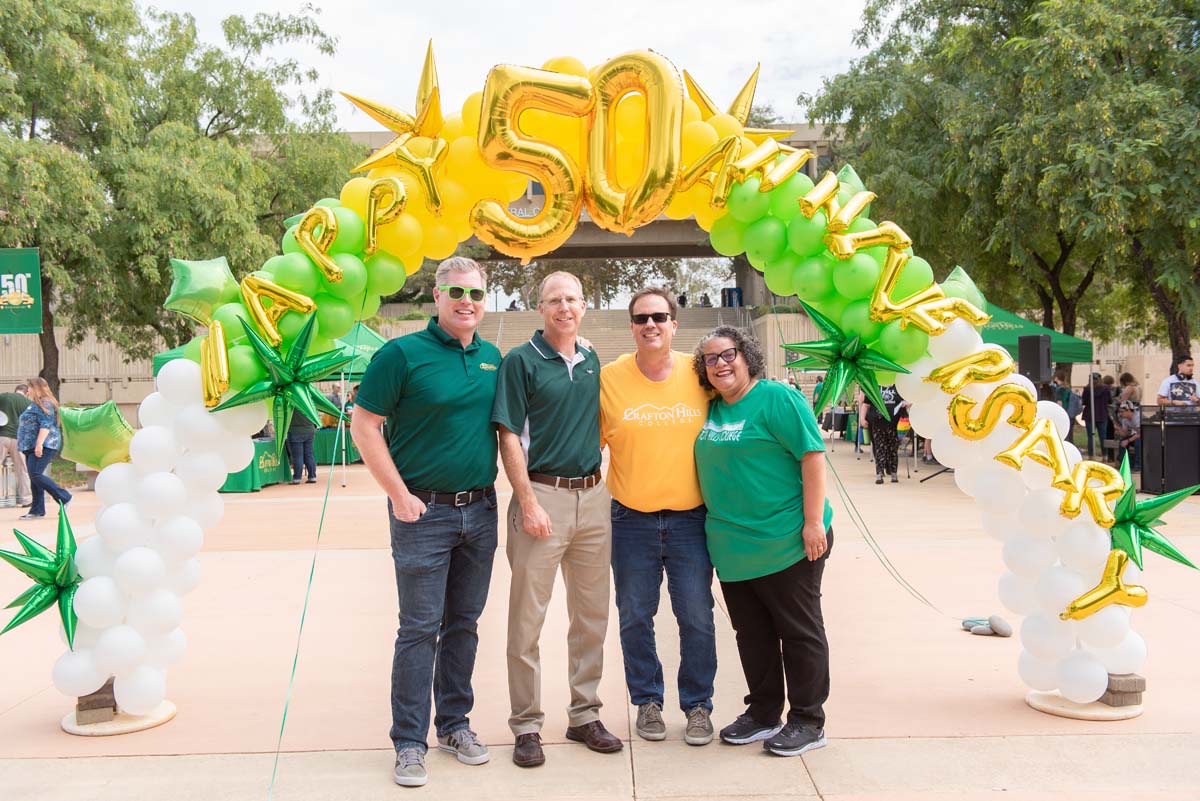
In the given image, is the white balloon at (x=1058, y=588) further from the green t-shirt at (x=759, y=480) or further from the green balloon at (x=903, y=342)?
the green t-shirt at (x=759, y=480)

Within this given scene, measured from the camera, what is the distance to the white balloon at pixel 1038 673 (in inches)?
174

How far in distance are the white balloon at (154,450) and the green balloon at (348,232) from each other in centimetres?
89

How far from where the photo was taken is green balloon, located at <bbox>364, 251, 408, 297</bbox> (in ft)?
14.9

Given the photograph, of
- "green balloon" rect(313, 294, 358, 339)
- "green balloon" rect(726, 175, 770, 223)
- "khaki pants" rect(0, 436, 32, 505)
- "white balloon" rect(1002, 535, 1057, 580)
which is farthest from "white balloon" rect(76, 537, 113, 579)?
"khaki pants" rect(0, 436, 32, 505)

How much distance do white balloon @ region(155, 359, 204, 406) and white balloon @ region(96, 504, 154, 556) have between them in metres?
0.55

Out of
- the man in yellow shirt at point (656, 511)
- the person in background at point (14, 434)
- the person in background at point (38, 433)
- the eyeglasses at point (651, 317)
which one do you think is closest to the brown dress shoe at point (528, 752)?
the man in yellow shirt at point (656, 511)

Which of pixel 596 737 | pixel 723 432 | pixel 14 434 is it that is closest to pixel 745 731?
pixel 596 737

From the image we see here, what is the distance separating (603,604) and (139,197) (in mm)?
16525

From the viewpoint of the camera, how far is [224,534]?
10078mm

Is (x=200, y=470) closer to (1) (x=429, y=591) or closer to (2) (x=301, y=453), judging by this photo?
(1) (x=429, y=591)

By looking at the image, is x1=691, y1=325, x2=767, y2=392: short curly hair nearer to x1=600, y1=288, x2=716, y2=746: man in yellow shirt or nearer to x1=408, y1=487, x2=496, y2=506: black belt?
x1=600, y1=288, x2=716, y2=746: man in yellow shirt

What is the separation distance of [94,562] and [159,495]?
1.38 feet

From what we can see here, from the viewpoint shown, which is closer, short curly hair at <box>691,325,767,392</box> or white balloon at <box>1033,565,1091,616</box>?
short curly hair at <box>691,325,767,392</box>

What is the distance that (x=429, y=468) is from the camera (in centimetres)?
383
